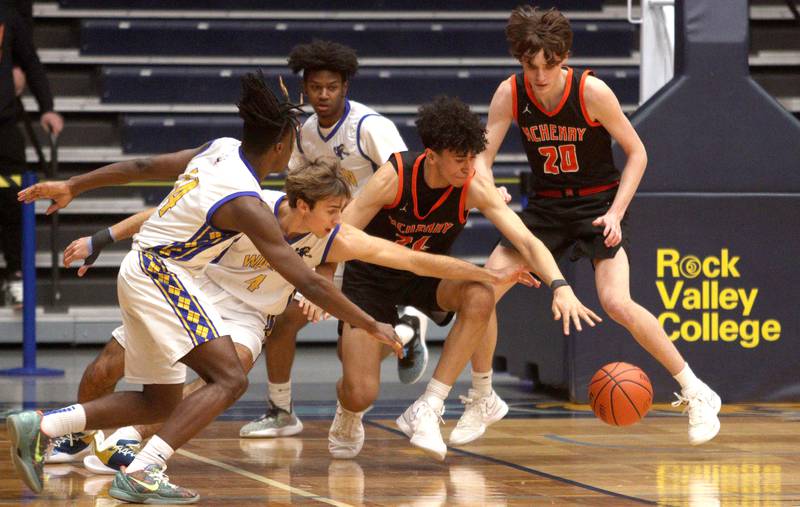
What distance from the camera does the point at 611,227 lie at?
5.46 m

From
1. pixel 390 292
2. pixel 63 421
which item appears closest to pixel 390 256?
pixel 390 292

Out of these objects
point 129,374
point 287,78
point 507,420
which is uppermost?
point 287,78

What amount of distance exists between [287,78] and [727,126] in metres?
4.75

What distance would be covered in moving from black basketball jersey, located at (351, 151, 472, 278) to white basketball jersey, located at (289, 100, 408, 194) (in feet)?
2.03

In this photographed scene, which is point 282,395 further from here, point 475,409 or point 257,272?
point 257,272

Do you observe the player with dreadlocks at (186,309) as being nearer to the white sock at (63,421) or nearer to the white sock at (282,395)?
the white sock at (63,421)

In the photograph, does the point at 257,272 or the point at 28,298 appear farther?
the point at 28,298

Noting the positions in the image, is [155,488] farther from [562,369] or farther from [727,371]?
[727,371]

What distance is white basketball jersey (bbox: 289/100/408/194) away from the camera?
19.8 ft

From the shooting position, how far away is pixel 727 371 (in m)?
7.17

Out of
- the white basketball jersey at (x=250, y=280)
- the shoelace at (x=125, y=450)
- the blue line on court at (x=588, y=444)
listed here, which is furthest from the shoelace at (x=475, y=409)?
the shoelace at (x=125, y=450)

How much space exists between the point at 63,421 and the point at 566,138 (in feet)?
8.22

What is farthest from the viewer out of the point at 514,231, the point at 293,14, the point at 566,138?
the point at 293,14

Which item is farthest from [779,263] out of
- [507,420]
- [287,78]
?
[287,78]
